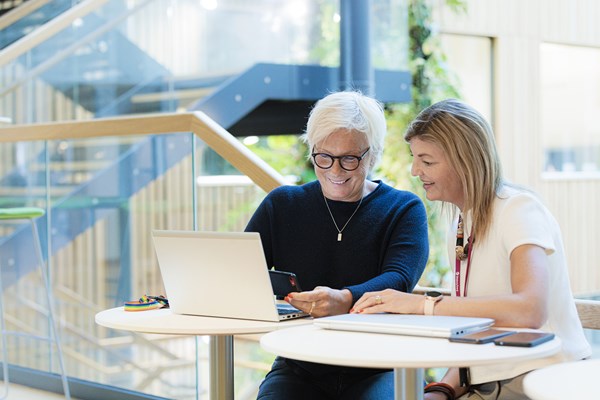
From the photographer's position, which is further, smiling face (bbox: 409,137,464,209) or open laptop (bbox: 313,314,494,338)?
smiling face (bbox: 409,137,464,209)

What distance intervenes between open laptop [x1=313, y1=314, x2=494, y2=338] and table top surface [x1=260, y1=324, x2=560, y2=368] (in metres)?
0.01

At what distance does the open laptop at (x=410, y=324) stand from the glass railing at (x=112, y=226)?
1.63m

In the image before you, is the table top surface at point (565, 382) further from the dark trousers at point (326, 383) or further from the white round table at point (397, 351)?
the dark trousers at point (326, 383)

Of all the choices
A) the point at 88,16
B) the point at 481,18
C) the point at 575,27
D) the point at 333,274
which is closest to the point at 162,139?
the point at 333,274

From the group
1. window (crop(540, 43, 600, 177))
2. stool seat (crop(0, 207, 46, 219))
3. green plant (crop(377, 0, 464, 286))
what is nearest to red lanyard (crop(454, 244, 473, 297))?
stool seat (crop(0, 207, 46, 219))

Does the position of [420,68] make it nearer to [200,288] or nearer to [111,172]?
[111,172]

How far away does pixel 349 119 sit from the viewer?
232 cm

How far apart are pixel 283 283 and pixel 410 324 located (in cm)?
44

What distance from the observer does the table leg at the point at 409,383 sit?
1.71 metres

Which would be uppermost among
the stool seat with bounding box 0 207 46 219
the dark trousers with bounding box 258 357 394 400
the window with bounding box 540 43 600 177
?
the window with bounding box 540 43 600 177

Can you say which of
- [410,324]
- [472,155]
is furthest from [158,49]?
→ [410,324]

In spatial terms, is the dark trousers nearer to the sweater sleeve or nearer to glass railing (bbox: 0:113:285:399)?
the sweater sleeve

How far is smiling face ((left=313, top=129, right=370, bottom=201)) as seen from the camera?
231 centimetres

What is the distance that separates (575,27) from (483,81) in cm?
114
